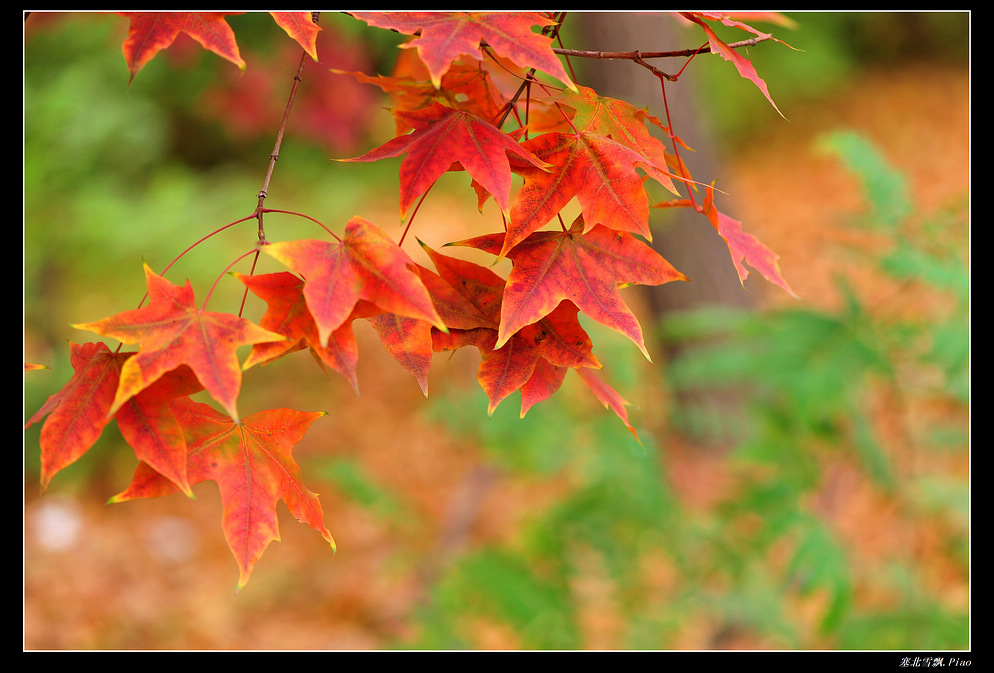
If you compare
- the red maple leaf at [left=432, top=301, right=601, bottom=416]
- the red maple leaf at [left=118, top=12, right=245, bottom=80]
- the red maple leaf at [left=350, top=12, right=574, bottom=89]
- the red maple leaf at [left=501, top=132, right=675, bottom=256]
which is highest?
the red maple leaf at [left=350, top=12, right=574, bottom=89]

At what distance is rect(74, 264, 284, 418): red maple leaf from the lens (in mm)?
622

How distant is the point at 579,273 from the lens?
753mm

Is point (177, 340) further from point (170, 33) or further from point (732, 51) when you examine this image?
point (732, 51)

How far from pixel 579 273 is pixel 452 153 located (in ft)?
0.60

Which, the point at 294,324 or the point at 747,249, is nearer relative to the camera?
the point at 294,324

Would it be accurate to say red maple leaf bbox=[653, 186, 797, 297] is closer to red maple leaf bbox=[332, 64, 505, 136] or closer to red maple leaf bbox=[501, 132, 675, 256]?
red maple leaf bbox=[501, 132, 675, 256]

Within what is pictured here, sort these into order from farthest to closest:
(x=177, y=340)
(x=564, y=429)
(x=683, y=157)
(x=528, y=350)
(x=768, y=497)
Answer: (x=683, y=157)
(x=564, y=429)
(x=768, y=497)
(x=528, y=350)
(x=177, y=340)

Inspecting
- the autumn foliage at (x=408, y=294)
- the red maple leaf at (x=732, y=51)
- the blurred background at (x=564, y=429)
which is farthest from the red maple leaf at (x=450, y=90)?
the blurred background at (x=564, y=429)

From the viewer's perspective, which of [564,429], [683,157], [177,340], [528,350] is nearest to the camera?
[177,340]

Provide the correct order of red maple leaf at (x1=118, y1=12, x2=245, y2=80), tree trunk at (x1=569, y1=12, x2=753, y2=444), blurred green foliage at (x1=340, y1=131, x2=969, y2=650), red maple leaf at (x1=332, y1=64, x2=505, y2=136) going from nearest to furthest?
red maple leaf at (x1=118, y1=12, x2=245, y2=80) < red maple leaf at (x1=332, y1=64, x2=505, y2=136) < blurred green foliage at (x1=340, y1=131, x2=969, y2=650) < tree trunk at (x1=569, y1=12, x2=753, y2=444)

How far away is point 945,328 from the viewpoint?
1.68 meters

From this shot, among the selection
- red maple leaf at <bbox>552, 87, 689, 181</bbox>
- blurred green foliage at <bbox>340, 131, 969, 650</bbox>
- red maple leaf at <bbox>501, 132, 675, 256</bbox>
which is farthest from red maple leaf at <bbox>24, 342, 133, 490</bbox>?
blurred green foliage at <bbox>340, 131, 969, 650</bbox>

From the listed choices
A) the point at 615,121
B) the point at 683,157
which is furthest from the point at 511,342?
the point at 683,157
